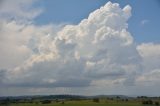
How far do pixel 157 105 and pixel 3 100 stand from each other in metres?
67.7

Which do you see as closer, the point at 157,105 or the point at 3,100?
the point at 3,100

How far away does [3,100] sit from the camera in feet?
497

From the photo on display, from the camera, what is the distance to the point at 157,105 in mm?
162750
